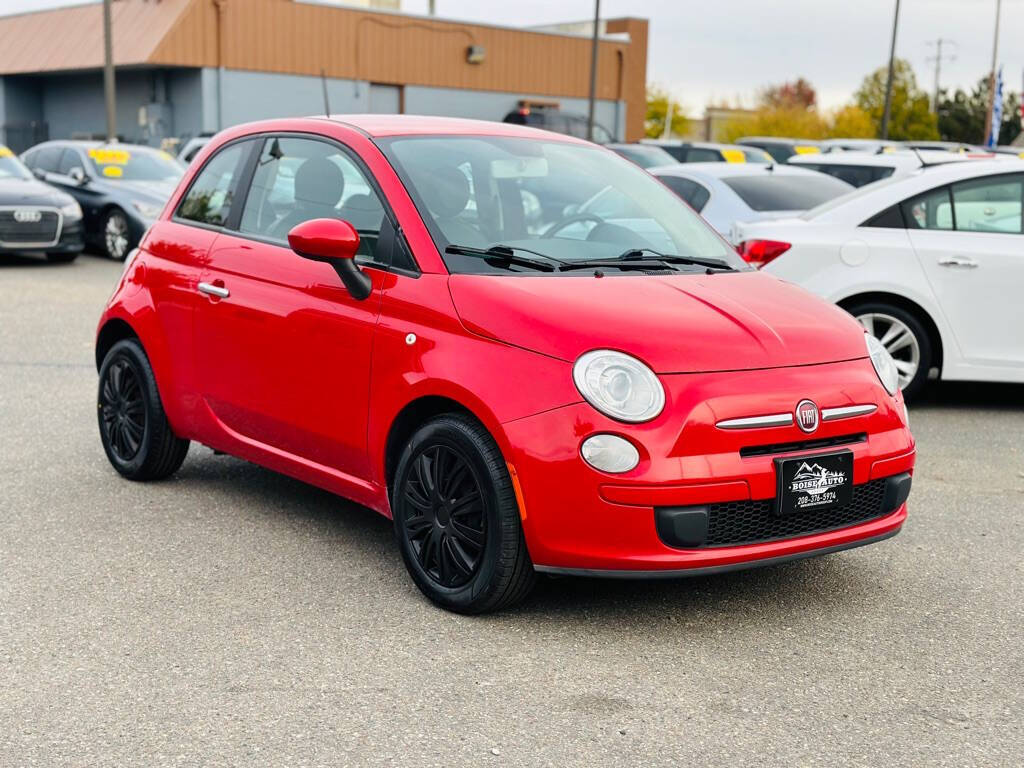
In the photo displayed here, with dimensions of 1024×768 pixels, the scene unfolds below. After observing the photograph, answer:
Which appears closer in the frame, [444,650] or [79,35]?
[444,650]

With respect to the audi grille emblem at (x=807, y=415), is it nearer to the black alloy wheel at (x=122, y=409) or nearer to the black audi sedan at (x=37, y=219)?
the black alloy wheel at (x=122, y=409)

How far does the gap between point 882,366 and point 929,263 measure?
3.71 meters

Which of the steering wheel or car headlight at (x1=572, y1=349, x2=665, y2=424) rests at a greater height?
the steering wheel

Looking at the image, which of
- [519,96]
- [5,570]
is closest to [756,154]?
[5,570]

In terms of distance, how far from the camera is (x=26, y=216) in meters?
16.1

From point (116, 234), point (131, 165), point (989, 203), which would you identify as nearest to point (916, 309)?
point (989, 203)

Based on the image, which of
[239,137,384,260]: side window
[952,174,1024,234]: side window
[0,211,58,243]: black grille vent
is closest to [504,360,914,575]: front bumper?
[239,137,384,260]: side window

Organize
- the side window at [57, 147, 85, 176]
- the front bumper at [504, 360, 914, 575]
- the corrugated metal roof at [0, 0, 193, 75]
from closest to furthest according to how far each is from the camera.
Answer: the front bumper at [504, 360, 914, 575], the side window at [57, 147, 85, 176], the corrugated metal roof at [0, 0, 193, 75]

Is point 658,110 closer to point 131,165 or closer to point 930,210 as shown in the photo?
point 131,165

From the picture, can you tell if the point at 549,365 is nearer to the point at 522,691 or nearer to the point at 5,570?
the point at 522,691

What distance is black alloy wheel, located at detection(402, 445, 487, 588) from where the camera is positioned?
4332mm

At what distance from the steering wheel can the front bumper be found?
1063 millimetres

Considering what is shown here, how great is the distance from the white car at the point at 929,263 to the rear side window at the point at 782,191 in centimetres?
249

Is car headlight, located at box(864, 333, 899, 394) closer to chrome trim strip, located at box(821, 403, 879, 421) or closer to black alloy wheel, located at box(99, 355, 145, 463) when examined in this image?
chrome trim strip, located at box(821, 403, 879, 421)
